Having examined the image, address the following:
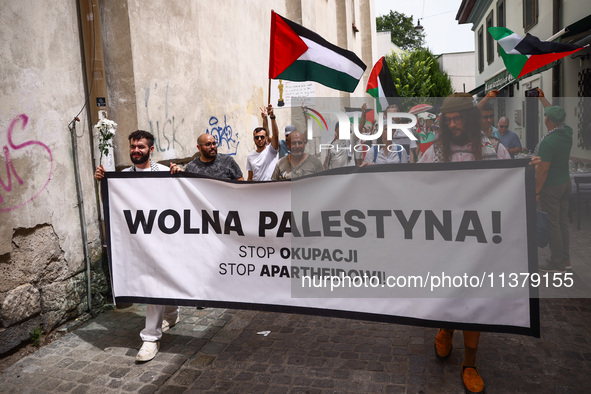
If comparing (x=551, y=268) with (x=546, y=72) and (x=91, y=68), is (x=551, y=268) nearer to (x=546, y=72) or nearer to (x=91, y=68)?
(x=91, y=68)

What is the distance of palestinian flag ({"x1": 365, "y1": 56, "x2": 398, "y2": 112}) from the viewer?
814 cm

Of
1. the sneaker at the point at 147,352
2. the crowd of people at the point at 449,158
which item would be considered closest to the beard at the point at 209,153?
the crowd of people at the point at 449,158

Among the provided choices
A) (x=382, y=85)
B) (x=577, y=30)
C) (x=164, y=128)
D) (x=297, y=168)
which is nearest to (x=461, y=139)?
(x=297, y=168)

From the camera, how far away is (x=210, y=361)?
13.0 feet

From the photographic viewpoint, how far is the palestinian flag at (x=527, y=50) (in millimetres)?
6004

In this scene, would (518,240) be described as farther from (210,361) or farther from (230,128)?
(230,128)

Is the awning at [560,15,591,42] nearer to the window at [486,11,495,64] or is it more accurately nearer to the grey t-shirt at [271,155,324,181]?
the grey t-shirt at [271,155,324,181]

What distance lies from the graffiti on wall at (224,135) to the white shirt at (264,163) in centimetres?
141

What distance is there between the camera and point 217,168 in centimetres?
518

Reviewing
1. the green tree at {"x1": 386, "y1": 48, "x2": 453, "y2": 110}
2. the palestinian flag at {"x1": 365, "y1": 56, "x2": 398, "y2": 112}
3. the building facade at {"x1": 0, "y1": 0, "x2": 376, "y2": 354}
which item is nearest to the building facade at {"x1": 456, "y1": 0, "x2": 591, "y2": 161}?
the palestinian flag at {"x1": 365, "y1": 56, "x2": 398, "y2": 112}

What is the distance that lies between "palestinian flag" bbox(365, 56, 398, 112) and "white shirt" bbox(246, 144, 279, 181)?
8.72ft

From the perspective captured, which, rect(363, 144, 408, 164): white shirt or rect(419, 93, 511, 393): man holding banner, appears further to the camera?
rect(363, 144, 408, 164): white shirt

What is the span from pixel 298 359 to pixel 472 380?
4.30 ft

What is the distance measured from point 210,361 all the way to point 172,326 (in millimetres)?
905
